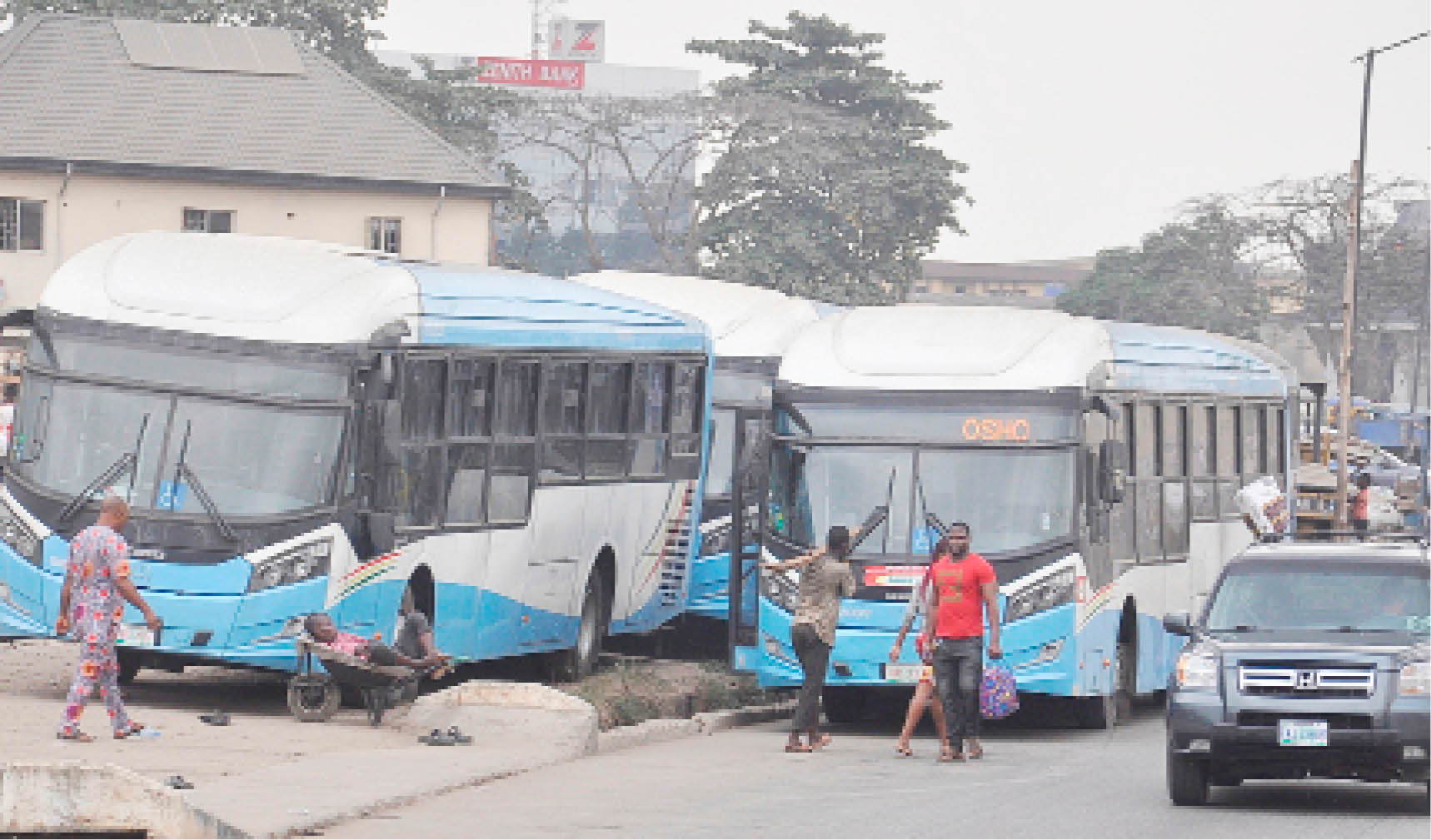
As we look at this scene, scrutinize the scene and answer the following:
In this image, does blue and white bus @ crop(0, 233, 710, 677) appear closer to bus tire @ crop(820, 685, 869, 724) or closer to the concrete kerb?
bus tire @ crop(820, 685, 869, 724)

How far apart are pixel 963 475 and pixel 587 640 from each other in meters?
4.92

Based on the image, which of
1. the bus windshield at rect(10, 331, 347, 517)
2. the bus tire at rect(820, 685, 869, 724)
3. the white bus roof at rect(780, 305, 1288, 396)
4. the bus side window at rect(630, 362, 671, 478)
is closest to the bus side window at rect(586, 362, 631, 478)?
the bus side window at rect(630, 362, 671, 478)

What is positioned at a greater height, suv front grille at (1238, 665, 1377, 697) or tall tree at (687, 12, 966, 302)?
tall tree at (687, 12, 966, 302)

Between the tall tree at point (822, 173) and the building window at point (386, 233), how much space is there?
1407 cm

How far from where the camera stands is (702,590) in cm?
2714

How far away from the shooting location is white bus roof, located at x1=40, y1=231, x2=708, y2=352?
63.1ft

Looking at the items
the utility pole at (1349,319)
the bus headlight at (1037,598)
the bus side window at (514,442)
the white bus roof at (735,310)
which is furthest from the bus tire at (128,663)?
the utility pole at (1349,319)

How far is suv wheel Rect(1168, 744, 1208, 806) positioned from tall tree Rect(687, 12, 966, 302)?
55.9 metres

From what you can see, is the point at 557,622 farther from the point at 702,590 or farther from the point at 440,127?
the point at 440,127

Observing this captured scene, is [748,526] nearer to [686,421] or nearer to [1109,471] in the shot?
[1109,471]

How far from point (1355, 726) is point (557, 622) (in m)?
9.15

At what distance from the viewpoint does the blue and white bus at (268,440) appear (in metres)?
A: 18.6

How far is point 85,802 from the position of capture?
12742 mm

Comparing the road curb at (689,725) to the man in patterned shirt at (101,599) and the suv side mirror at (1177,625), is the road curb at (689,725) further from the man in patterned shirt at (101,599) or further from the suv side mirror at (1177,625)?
the suv side mirror at (1177,625)
